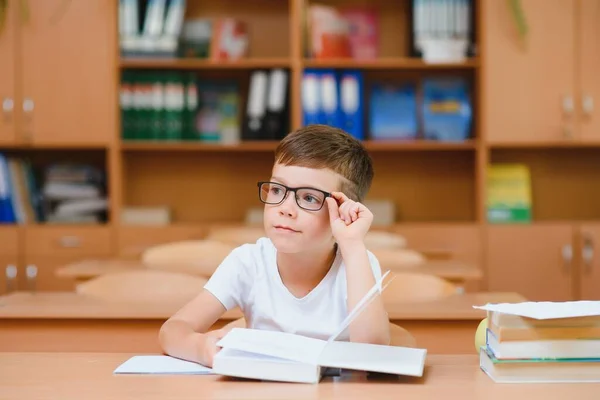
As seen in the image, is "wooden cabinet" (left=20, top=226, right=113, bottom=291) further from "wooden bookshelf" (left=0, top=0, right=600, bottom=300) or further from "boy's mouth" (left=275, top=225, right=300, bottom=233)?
"boy's mouth" (left=275, top=225, right=300, bottom=233)

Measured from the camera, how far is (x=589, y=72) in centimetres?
457

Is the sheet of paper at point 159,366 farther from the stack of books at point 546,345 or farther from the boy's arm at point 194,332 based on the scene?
the stack of books at point 546,345

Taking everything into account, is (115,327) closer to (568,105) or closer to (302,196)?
(302,196)

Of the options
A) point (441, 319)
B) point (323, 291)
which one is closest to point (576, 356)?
point (323, 291)

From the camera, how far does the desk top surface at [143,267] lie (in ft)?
10.1

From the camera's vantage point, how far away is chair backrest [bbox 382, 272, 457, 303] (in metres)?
2.68

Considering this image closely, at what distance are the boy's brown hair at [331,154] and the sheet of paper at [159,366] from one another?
1.49ft

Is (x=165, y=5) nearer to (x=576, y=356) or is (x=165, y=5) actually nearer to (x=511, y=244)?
(x=511, y=244)

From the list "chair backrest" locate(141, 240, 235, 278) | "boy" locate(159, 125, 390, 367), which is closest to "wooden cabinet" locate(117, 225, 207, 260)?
"chair backrest" locate(141, 240, 235, 278)

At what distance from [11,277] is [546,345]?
12.7 ft

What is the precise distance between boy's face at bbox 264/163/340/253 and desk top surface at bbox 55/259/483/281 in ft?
4.72

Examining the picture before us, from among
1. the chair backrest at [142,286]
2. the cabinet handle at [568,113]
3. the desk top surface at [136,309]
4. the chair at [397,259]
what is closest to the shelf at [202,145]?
the chair at [397,259]

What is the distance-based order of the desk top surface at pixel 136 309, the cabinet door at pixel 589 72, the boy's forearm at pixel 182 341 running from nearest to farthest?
the boy's forearm at pixel 182 341
the desk top surface at pixel 136 309
the cabinet door at pixel 589 72

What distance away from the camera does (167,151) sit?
198 inches
